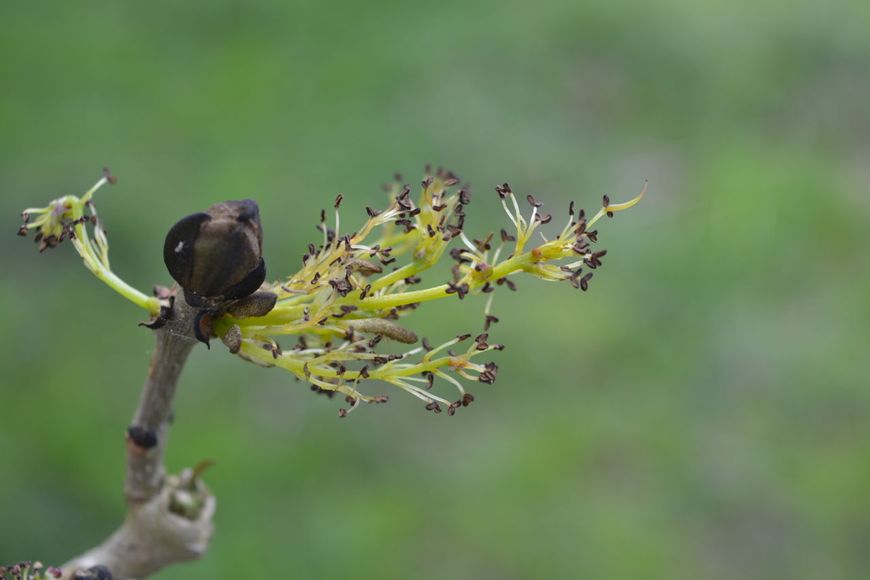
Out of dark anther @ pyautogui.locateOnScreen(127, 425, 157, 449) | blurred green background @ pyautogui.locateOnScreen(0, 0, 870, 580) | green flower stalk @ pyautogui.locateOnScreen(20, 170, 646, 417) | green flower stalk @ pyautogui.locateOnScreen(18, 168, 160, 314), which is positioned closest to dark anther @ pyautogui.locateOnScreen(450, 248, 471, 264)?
green flower stalk @ pyautogui.locateOnScreen(20, 170, 646, 417)

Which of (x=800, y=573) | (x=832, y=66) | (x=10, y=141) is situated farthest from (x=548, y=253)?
(x=832, y=66)

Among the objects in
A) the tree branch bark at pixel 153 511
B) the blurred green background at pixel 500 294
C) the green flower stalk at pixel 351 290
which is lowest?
the tree branch bark at pixel 153 511

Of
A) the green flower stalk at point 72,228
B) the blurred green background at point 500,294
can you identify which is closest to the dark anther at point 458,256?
the green flower stalk at point 72,228

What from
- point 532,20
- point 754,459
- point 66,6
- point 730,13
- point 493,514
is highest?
point 730,13

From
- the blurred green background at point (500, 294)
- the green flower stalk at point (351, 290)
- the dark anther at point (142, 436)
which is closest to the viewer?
the green flower stalk at point (351, 290)

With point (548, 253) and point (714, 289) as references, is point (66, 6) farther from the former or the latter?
point (548, 253)

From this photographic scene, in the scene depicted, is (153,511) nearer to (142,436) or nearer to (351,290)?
(142,436)

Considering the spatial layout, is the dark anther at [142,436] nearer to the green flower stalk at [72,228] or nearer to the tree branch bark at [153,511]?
the tree branch bark at [153,511]
